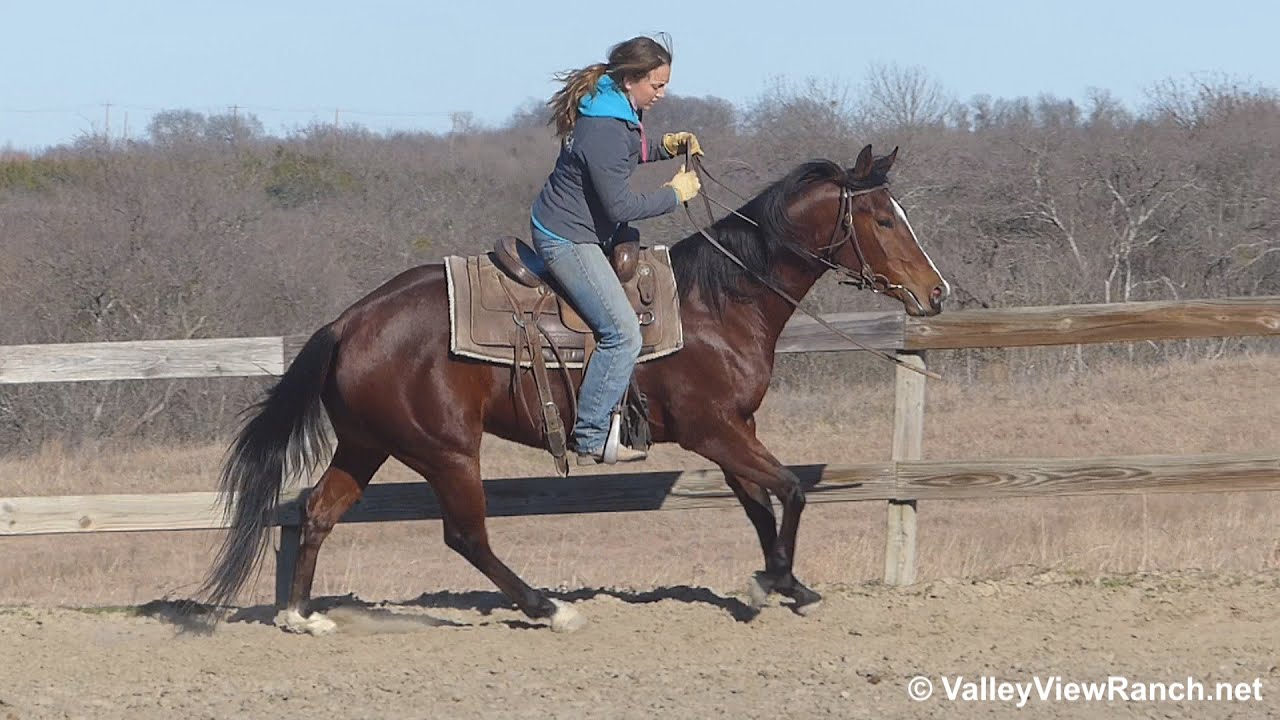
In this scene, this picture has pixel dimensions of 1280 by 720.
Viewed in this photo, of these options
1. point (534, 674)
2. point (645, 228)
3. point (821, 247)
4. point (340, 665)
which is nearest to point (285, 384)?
point (340, 665)

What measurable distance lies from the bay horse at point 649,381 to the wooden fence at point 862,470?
42cm

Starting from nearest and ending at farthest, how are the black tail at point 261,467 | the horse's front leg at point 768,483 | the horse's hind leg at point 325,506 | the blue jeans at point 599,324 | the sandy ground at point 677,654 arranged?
the sandy ground at point 677,654
the blue jeans at point 599,324
the horse's front leg at point 768,483
the black tail at point 261,467
the horse's hind leg at point 325,506

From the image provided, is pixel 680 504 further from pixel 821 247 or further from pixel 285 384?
pixel 285 384

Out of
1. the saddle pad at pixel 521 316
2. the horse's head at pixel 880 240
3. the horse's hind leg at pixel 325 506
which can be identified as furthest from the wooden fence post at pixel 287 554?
the horse's head at pixel 880 240

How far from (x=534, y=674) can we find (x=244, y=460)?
175 centimetres

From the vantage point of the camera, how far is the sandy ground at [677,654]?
5.09 metres

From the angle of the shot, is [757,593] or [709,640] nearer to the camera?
[709,640]

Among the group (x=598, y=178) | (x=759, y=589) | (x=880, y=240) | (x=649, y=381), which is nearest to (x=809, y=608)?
(x=759, y=589)

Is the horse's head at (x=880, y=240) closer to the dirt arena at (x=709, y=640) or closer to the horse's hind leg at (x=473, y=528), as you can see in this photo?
the dirt arena at (x=709, y=640)

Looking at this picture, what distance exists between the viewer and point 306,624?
20.8ft

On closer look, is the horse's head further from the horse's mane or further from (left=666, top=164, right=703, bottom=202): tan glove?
(left=666, top=164, right=703, bottom=202): tan glove

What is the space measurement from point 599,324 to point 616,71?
103 centimetres

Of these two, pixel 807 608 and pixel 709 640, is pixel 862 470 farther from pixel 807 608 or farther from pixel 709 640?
pixel 709 640

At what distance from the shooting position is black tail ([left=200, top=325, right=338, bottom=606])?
627 cm
